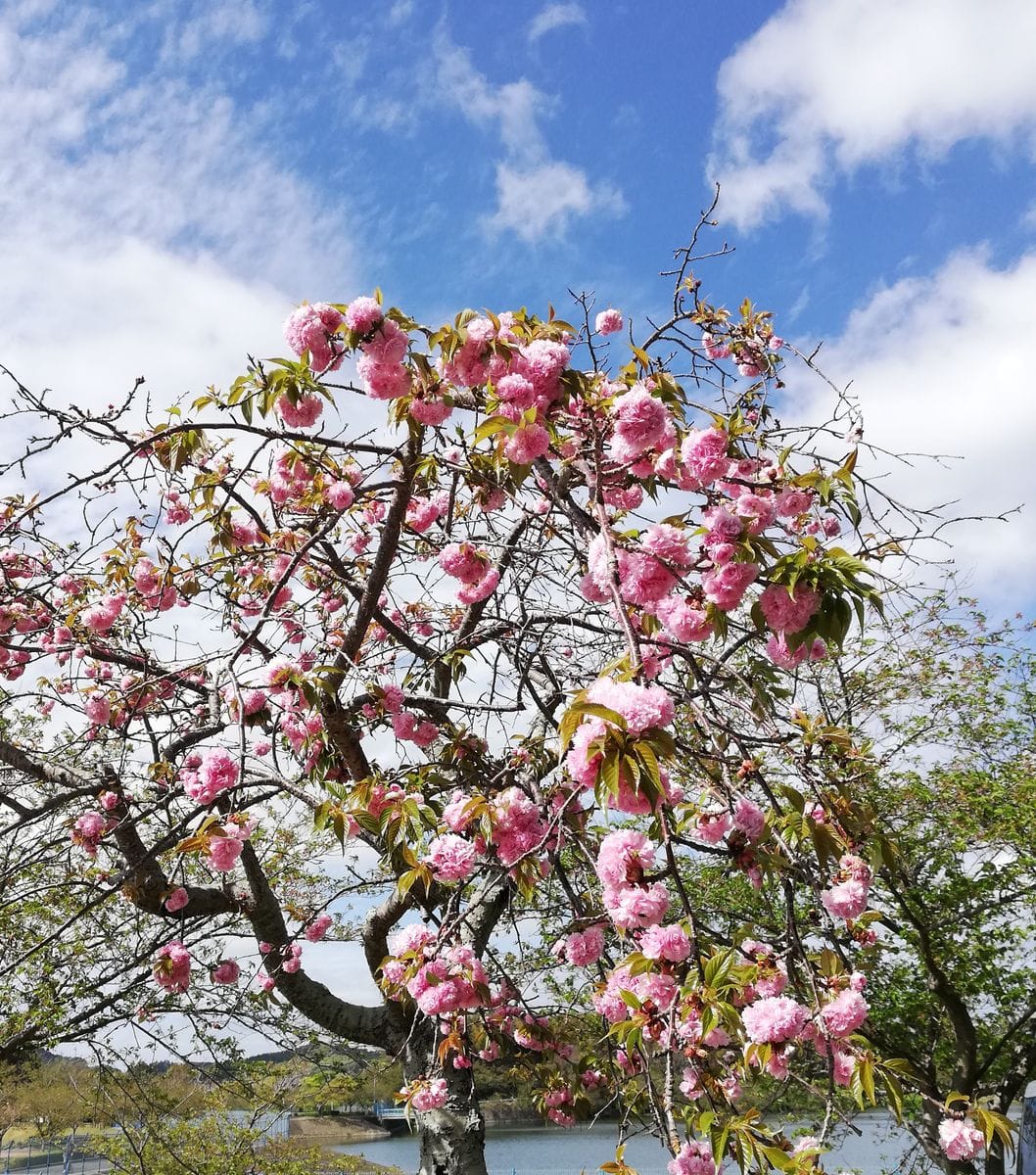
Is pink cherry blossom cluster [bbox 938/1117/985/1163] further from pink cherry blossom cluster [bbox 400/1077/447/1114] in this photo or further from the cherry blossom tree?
pink cherry blossom cluster [bbox 400/1077/447/1114]

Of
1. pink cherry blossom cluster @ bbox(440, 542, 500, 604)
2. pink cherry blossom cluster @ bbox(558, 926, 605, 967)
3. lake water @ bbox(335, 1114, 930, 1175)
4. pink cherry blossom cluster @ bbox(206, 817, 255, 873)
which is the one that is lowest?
lake water @ bbox(335, 1114, 930, 1175)

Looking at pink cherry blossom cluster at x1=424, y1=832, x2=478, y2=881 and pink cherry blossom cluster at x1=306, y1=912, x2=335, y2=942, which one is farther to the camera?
pink cherry blossom cluster at x1=306, y1=912, x2=335, y2=942

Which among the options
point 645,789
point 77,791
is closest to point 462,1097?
point 77,791

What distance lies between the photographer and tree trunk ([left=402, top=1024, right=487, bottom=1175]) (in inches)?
132

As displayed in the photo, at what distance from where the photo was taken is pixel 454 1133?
338 cm

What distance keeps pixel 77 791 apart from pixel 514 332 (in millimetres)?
2776

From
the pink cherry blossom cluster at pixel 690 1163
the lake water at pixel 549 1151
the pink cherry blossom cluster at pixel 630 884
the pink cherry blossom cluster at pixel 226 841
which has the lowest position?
the lake water at pixel 549 1151

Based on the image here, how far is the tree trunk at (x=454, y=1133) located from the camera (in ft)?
11.0

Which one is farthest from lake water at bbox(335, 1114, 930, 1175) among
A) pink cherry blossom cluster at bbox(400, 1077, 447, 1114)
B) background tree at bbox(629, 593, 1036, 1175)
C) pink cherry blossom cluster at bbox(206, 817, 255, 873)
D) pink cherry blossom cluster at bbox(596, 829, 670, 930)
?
pink cherry blossom cluster at bbox(596, 829, 670, 930)

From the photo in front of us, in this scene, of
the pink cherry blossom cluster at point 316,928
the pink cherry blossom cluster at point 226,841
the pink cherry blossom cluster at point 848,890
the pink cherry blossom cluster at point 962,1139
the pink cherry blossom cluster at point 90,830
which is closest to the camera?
the pink cherry blossom cluster at point 848,890

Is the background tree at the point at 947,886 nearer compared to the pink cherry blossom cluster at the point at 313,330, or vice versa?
the pink cherry blossom cluster at the point at 313,330

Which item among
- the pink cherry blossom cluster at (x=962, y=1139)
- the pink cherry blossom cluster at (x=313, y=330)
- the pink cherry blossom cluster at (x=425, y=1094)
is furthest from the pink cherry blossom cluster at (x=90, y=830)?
the pink cherry blossom cluster at (x=962, y=1139)

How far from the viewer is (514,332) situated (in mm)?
2039

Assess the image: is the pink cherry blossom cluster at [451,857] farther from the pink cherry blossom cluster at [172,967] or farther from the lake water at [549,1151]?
the lake water at [549,1151]
